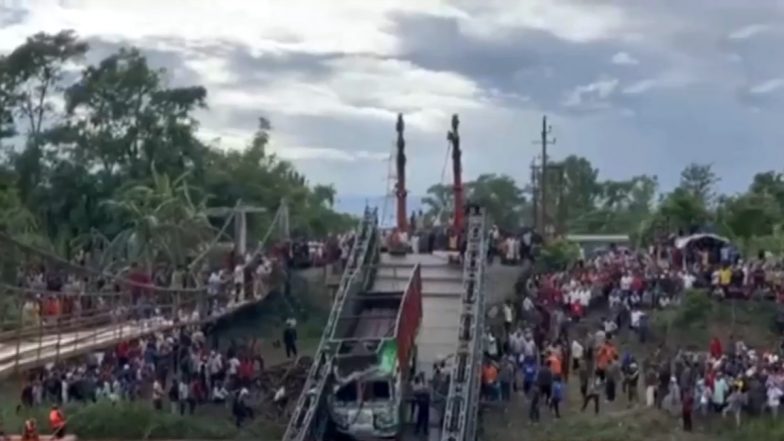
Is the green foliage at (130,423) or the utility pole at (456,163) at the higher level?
the utility pole at (456,163)

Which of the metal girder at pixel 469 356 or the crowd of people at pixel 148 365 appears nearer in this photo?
the metal girder at pixel 469 356

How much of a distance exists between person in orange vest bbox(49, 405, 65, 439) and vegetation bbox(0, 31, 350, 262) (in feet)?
93.2

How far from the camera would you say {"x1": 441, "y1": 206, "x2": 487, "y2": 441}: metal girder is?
123ft

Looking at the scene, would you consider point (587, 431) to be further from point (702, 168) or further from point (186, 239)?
point (702, 168)

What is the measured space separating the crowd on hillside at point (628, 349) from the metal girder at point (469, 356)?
1205mm

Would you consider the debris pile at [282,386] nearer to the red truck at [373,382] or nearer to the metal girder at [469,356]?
the red truck at [373,382]

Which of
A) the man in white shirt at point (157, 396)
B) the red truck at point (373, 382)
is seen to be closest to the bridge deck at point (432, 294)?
the red truck at point (373, 382)

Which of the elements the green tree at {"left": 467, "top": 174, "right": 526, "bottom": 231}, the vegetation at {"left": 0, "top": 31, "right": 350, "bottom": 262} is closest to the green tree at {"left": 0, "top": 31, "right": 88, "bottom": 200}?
the vegetation at {"left": 0, "top": 31, "right": 350, "bottom": 262}

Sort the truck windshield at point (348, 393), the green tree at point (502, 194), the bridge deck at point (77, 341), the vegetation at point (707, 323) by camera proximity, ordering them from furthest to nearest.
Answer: the green tree at point (502, 194) → the vegetation at point (707, 323) → the truck windshield at point (348, 393) → the bridge deck at point (77, 341)

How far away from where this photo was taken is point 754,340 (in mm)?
45875

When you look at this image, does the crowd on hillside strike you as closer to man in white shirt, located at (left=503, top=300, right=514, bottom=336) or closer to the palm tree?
man in white shirt, located at (left=503, top=300, right=514, bottom=336)

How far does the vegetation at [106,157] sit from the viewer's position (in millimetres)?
73000

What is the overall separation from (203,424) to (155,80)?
41.5 meters

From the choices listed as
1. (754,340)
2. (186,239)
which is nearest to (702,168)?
(186,239)
